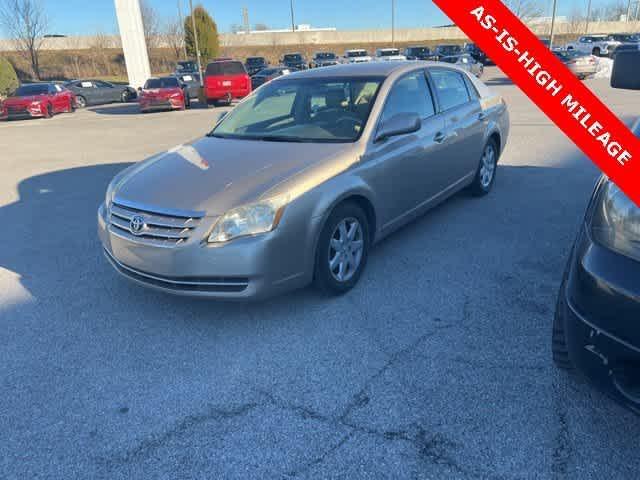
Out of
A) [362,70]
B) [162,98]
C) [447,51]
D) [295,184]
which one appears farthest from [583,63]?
[295,184]

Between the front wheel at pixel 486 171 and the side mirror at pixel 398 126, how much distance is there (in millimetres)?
2070

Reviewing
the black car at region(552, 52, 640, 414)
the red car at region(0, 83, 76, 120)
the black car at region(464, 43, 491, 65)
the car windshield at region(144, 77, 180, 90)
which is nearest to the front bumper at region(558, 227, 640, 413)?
the black car at region(552, 52, 640, 414)

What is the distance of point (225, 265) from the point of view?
3.00 meters

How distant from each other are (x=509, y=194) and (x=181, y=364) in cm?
459

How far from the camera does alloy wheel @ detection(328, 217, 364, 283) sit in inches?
139

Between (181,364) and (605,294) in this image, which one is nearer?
(605,294)

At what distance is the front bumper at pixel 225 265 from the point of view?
2.99 m

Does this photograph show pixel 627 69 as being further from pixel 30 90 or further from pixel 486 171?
pixel 30 90

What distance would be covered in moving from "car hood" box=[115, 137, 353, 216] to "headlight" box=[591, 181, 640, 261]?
1852 mm

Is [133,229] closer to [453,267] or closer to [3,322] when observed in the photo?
[3,322]

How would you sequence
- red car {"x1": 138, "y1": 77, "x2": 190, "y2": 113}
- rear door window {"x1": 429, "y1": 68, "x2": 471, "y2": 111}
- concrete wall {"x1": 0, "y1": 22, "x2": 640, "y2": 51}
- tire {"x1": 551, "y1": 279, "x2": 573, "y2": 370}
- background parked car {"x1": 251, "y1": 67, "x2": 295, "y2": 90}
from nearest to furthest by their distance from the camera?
tire {"x1": 551, "y1": 279, "x2": 573, "y2": 370}
rear door window {"x1": 429, "y1": 68, "x2": 471, "y2": 111}
red car {"x1": 138, "y1": 77, "x2": 190, "y2": 113}
background parked car {"x1": 251, "y1": 67, "x2": 295, "y2": 90}
concrete wall {"x1": 0, "y1": 22, "x2": 640, "y2": 51}

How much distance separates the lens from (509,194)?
19.6ft

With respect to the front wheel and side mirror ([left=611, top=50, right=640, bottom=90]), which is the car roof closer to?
the front wheel

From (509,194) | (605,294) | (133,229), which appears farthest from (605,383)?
(509,194)
